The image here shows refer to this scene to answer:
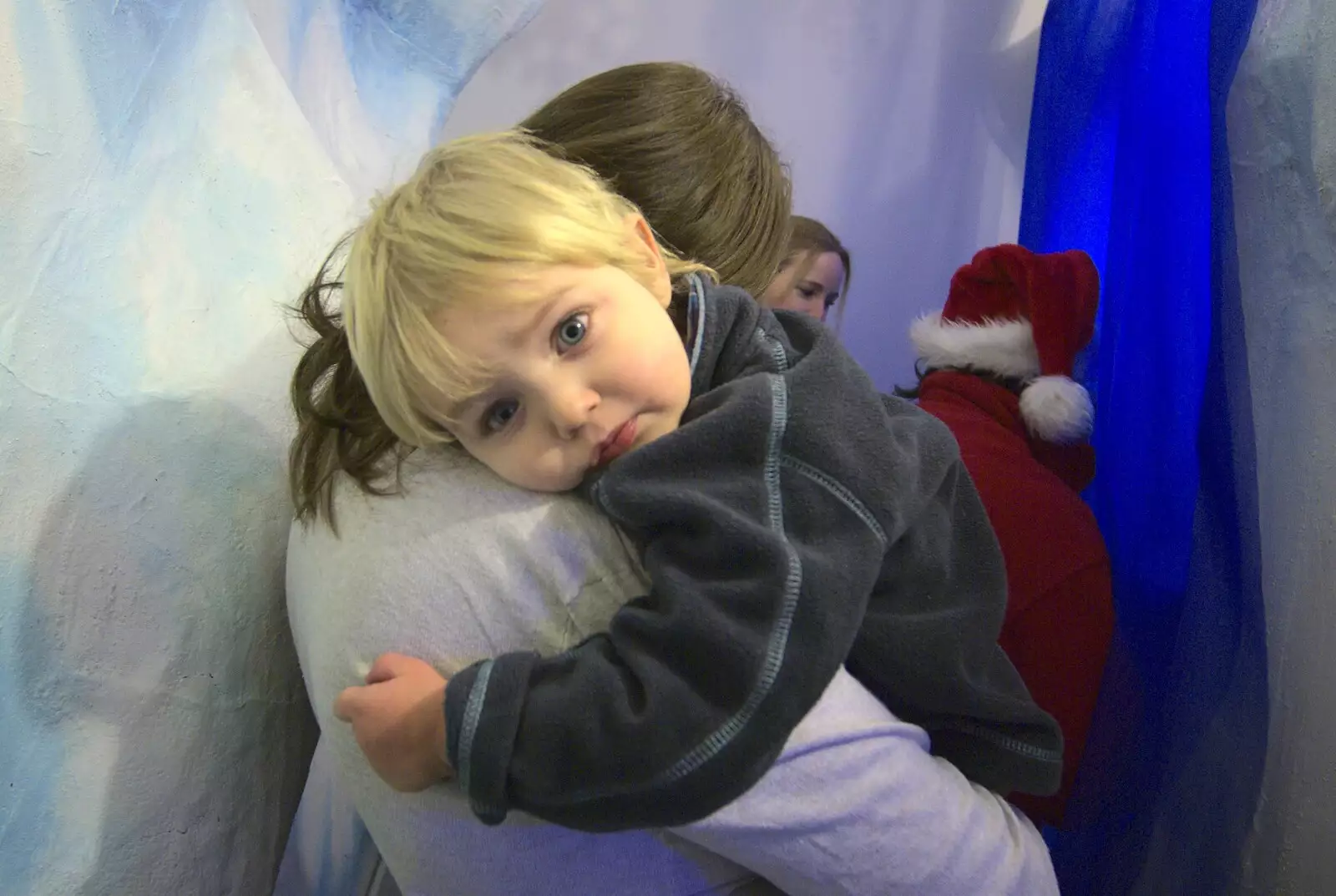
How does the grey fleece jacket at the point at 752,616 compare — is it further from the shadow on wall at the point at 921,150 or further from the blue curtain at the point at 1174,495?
the shadow on wall at the point at 921,150

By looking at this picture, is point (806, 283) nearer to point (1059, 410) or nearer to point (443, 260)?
point (1059, 410)

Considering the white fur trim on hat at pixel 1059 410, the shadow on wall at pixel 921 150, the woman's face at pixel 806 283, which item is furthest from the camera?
the shadow on wall at pixel 921 150

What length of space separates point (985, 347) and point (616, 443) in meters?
0.58

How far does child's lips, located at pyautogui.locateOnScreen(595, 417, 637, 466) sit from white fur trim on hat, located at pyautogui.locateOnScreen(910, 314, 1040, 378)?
563 millimetres

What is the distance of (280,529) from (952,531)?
508mm

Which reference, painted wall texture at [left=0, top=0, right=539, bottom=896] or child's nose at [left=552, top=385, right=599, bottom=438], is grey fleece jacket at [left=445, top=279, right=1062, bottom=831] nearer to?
child's nose at [left=552, top=385, right=599, bottom=438]

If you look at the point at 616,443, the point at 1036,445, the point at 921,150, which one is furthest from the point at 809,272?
the point at 616,443

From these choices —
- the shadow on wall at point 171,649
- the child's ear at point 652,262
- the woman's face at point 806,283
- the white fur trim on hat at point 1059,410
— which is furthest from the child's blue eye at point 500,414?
the woman's face at point 806,283

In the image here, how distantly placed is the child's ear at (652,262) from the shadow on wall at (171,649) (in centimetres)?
33

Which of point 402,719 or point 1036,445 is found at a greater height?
point 1036,445

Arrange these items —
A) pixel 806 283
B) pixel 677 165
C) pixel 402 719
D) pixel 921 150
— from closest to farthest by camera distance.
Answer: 1. pixel 402 719
2. pixel 677 165
3. pixel 806 283
4. pixel 921 150

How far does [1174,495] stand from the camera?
2.70 feet

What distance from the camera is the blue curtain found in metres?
0.75

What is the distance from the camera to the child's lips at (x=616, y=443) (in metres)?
0.54
